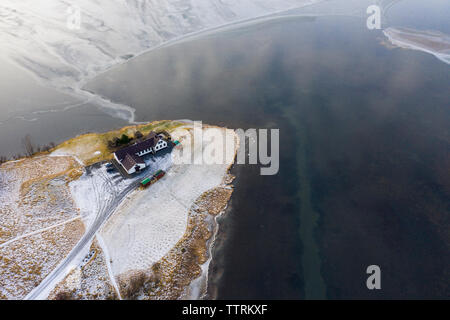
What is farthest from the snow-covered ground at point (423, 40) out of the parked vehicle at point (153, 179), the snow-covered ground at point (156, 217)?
the parked vehicle at point (153, 179)

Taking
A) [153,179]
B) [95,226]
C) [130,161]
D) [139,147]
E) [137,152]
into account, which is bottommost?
[95,226]

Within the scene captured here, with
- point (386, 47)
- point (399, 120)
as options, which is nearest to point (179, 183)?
point (399, 120)

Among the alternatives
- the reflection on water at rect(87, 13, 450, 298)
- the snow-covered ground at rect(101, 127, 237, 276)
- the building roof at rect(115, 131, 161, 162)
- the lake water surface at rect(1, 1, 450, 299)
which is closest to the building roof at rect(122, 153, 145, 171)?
the building roof at rect(115, 131, 161, 162)

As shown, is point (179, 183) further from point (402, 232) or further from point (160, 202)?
point (402, 232)

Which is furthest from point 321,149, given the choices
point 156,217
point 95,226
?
point 95,226

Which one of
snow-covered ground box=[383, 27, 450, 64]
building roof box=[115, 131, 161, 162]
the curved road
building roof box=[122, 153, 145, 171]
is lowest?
the curved road

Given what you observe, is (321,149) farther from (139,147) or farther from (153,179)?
(139,147)

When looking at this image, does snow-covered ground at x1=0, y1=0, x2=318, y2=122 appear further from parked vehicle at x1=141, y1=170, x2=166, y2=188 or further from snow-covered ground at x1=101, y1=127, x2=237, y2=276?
snow-covered ground at x1=101, y1=127, x2=237, y2=276

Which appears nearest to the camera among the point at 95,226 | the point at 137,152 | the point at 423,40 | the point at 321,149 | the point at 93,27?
the point at 95,226

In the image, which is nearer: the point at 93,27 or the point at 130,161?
the point at 130,161
